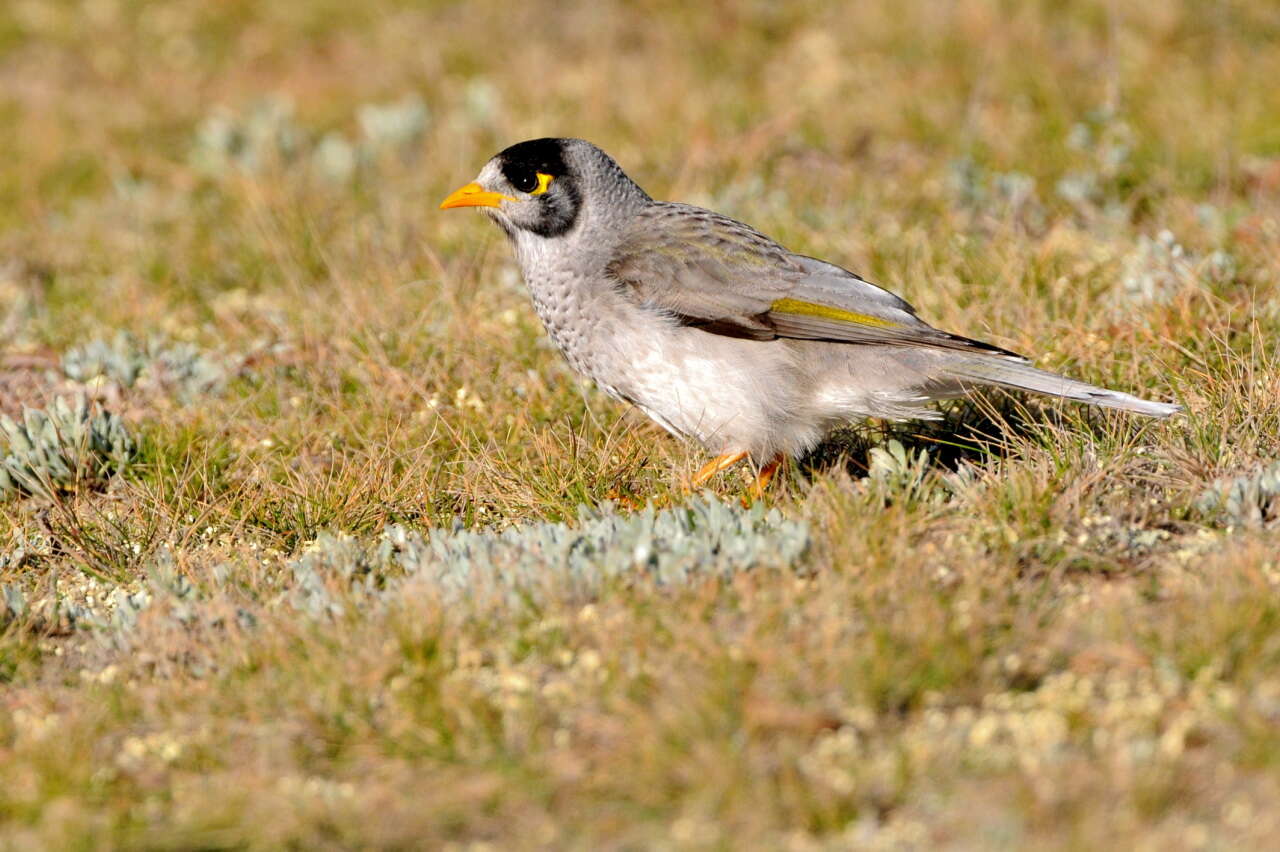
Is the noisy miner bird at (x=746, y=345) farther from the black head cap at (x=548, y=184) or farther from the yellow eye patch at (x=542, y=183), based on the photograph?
the yellow eye patch at (x=542, y=183)

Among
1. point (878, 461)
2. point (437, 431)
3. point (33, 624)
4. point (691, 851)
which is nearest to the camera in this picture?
point (691, 851)

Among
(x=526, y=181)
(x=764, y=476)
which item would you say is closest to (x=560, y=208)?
(x=526, y=181)

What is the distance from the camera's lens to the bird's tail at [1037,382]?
5.96 metres

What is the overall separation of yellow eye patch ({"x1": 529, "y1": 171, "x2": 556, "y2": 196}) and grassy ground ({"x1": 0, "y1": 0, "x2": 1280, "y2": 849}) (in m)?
0.97

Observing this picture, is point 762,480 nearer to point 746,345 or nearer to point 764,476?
point 764,476

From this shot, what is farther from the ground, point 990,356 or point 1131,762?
point 990,356

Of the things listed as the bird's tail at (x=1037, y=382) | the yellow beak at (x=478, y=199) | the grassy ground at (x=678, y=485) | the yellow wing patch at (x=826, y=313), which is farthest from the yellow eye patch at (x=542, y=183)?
the bird's tail at (x=1037, y=382)

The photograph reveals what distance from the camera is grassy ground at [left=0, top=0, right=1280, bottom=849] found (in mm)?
4184

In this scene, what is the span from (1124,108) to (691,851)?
811cm

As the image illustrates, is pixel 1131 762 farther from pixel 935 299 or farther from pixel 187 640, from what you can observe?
pixel 935 299

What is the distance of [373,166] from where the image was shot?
11805 mm

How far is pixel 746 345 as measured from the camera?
6.66 m

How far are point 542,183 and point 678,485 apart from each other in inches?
72.2

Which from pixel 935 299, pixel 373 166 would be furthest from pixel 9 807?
pixel 373 166
